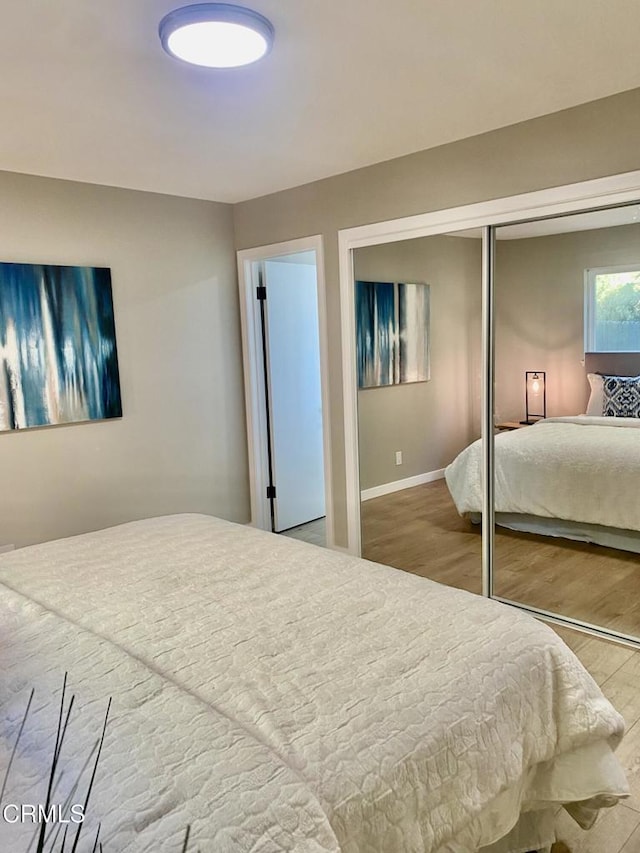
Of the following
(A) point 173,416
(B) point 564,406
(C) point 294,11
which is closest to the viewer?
(C) point 294,11

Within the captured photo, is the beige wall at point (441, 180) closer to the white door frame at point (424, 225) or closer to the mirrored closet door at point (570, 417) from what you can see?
the white door frame at point (424, 225)

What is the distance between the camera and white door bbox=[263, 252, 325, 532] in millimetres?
4547

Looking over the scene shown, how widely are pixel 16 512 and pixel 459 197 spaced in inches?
112

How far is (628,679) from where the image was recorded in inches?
102

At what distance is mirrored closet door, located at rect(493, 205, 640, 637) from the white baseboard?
42cm

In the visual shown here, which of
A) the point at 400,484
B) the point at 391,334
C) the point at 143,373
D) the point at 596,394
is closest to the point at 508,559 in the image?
the point at 400,484

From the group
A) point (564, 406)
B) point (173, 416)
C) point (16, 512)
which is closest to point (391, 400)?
point (564, 406)

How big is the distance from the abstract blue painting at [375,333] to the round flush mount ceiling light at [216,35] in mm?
1786

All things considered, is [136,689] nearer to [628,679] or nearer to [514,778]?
[514,778]

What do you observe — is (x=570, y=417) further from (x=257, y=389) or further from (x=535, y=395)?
Answer: (x=257, y=389)

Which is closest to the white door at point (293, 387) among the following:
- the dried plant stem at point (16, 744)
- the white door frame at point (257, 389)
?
the white door frame at point (257, 389)

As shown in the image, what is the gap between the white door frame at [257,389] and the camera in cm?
400

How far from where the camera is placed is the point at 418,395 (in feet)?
12.0

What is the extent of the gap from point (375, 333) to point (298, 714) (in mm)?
2700
